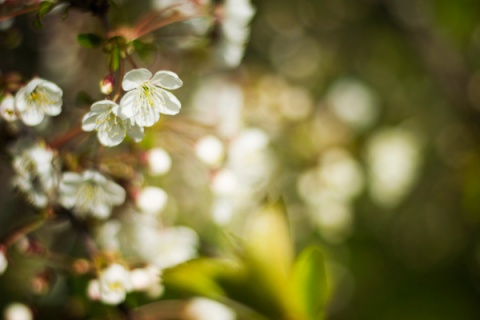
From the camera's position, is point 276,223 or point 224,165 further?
point 224,165

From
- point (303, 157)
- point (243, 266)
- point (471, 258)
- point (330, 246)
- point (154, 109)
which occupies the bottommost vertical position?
point (243, 266)

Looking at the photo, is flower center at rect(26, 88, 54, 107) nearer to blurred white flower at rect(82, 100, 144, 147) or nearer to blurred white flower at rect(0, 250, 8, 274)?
blurred white flower at rect(82, 100, 144, 147)

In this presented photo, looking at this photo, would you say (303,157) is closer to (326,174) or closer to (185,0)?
(326,174)

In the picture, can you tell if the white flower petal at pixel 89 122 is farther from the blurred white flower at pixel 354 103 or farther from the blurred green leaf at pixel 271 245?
the blurred white flower at pixel 354 103

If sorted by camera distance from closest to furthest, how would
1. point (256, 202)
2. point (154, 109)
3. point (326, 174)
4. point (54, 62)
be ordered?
point (154, 109) → point (256, 202) → point (326, 174) → point (54, 62)

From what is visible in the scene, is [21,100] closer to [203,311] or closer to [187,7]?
[187,7]

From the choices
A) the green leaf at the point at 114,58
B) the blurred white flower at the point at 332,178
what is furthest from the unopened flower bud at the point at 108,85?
the blurred white flower at the point at 332,178

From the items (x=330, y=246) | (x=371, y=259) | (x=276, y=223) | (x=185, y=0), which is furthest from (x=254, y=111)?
(x=276, y=223)

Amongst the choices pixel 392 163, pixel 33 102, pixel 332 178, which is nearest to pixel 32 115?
pixel 33 102
